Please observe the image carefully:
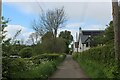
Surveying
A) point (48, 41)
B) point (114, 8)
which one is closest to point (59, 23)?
point (48, 41)

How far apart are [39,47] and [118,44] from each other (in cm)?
3911

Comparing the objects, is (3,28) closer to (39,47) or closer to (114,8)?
(114,8)

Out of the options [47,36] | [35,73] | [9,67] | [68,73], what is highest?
[47,36]

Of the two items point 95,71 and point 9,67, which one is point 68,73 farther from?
point 9,67

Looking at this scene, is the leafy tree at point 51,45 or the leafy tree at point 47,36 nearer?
the leafy tree at point 51,45

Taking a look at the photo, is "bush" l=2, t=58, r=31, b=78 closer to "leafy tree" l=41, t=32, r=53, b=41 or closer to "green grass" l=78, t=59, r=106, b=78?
"green grass" l=78, t=59, r=106, b=78

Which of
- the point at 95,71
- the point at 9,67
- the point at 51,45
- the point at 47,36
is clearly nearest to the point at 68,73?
the point at 95,71

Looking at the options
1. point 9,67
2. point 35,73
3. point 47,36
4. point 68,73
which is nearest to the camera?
point 9,67

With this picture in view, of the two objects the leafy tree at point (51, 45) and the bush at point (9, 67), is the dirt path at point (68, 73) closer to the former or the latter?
the bush at point (9, 67)

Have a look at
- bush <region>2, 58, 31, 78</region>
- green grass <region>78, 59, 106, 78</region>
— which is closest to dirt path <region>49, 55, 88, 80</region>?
green grass <region>78, 59, 106, 78</region>

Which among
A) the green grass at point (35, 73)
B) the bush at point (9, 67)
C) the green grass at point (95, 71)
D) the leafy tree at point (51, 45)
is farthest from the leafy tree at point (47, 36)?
the bush at point (9, 67)

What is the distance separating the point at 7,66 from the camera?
36.1 ft

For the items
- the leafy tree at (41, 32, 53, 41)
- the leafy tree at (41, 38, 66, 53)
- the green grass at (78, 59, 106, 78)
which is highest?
the leafy tree at (41, 32, 53, 41)

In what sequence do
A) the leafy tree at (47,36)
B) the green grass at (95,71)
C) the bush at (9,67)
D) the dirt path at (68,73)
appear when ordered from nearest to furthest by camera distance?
the bush at (9,67) < the green grass at (95,71) < the dirt path at (68,73) < the leafy tree at (47,36)
